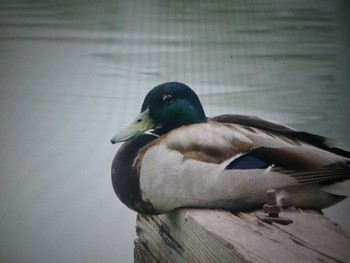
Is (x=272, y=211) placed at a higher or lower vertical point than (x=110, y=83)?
lower

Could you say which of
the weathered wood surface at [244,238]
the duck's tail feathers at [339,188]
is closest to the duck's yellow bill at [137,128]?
the weathered wood surface at [244,238]

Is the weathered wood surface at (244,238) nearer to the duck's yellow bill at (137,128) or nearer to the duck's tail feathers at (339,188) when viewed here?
the duck's tail feathers at (339,188)

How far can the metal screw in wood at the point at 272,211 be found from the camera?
1.18 metres

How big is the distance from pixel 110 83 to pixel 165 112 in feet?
0.84

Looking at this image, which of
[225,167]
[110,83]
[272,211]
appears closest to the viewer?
[272,211]

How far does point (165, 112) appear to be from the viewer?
150cm

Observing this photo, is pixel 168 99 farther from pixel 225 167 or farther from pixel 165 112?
pixel 225 167

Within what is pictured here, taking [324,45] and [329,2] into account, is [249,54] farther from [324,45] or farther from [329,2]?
[329,2]

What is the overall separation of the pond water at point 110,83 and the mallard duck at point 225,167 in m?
0.08

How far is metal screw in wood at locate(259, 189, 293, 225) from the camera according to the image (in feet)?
3.88

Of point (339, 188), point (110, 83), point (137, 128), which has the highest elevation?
point (110, 83)

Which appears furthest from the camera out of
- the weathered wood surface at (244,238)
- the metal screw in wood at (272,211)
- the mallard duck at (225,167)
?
the mallard duck at (225,167)

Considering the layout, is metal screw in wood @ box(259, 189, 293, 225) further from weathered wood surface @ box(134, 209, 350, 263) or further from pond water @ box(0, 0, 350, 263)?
pond water @ box(0, 0, 350, 263)

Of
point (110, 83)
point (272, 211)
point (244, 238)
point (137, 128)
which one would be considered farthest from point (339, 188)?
point (110, 83)
